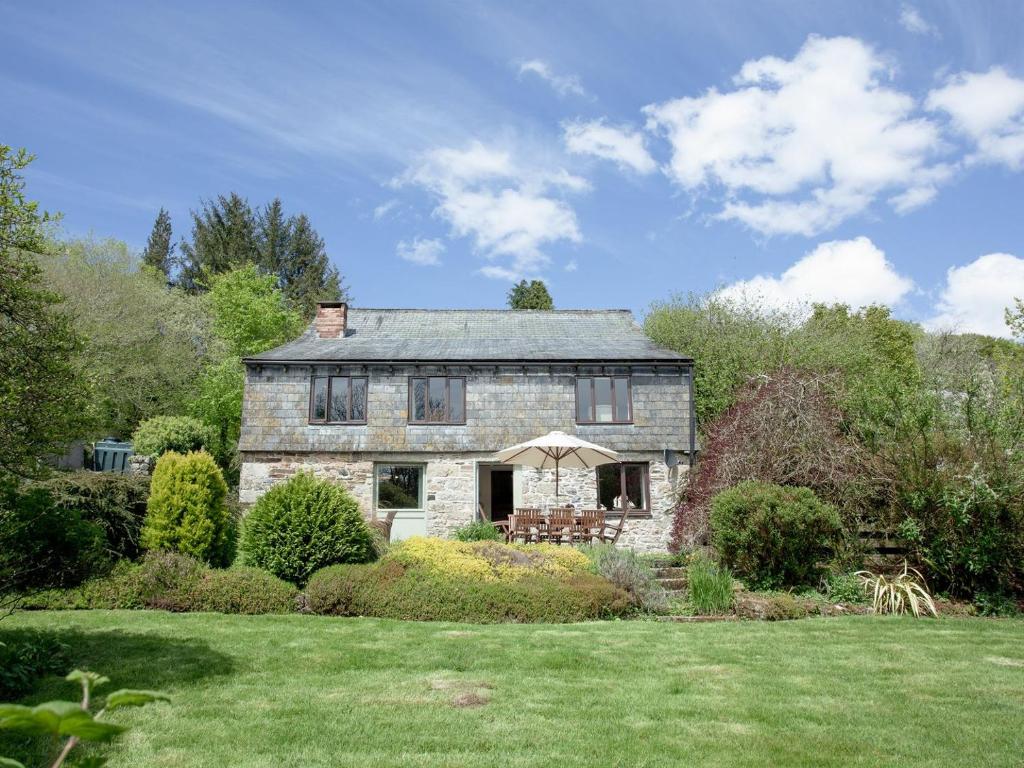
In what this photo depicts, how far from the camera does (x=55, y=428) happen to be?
23.3ft

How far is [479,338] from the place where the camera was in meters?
21.9

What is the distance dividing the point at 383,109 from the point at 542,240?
10467 millimetres

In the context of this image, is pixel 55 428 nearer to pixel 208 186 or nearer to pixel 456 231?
pixel 456 231

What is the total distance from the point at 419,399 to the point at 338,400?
7.19ft

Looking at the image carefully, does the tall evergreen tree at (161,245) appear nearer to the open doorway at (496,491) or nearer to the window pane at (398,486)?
the open doorway at (496,491)

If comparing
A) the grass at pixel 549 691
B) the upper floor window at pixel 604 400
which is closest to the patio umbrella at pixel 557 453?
the upper floor window at pixel 604 400

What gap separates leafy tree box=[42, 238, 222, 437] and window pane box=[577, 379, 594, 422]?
15.5 metres

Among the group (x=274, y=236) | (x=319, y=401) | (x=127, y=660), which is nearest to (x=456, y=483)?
(x=319, y=401)

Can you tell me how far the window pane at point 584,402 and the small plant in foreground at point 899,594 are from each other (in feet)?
29.6

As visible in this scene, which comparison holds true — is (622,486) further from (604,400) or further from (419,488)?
(419,488)

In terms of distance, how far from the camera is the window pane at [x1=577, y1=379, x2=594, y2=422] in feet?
64.7

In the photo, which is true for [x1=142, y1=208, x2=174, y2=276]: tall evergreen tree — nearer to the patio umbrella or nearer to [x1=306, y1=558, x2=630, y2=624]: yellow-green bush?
the patio umbrella

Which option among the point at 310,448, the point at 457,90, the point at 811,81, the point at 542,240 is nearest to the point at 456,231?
the point at 542,240

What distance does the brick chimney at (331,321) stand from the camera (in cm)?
2216
